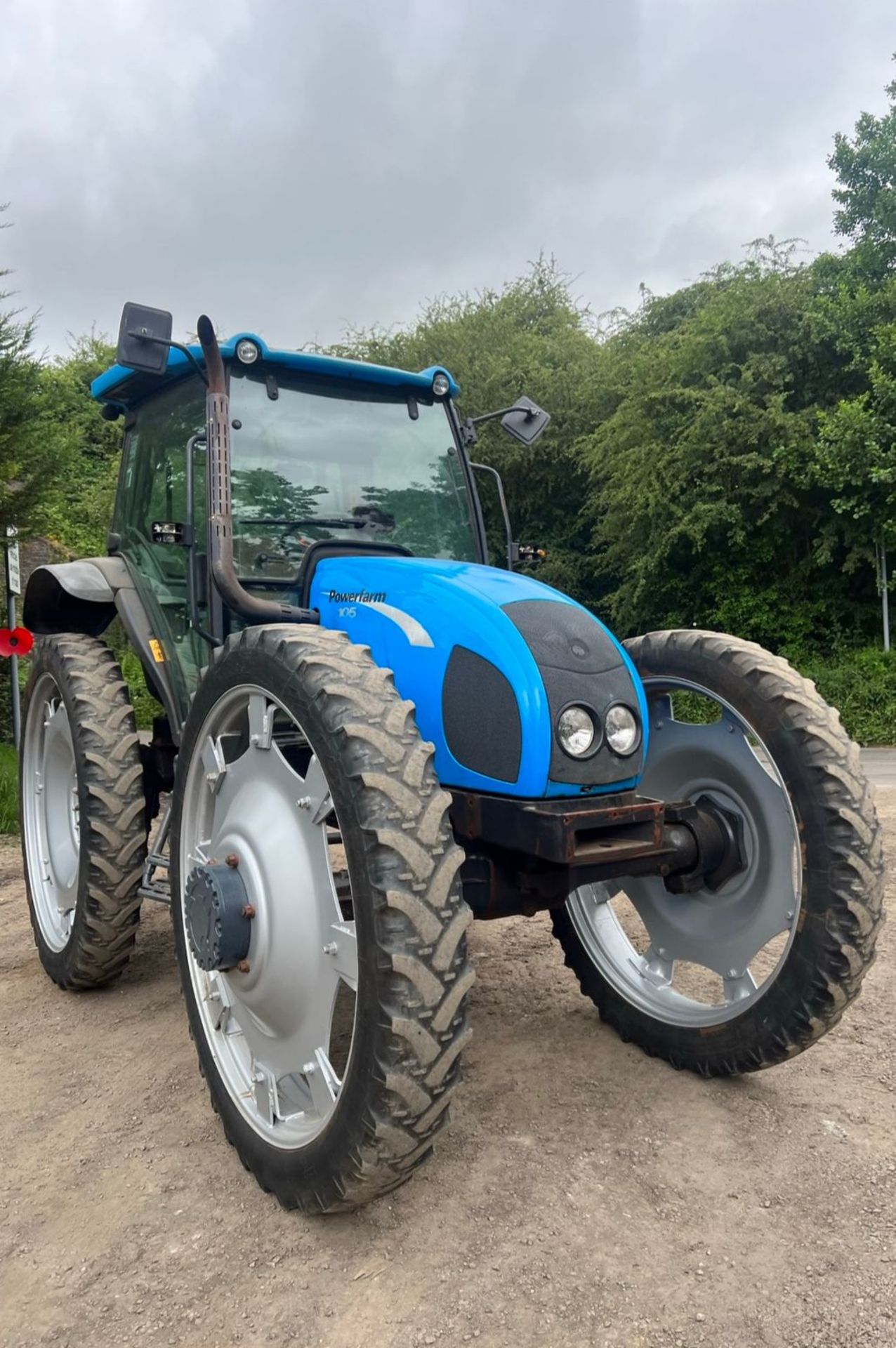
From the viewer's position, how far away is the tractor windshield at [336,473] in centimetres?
332

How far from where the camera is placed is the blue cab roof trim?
330cm

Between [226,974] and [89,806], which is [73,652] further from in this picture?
[226,974]

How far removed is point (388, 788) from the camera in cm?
200

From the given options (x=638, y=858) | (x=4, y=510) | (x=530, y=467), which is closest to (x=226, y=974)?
(x=638, y=858)

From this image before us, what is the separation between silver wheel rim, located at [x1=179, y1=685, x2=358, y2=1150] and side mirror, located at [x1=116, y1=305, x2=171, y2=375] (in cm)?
101

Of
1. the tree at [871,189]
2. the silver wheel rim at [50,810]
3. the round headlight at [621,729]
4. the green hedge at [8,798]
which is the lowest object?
the green hedge at [8,798]

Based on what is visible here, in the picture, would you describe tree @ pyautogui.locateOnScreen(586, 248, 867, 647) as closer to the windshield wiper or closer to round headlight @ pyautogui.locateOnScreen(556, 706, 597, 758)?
the windshield wiper

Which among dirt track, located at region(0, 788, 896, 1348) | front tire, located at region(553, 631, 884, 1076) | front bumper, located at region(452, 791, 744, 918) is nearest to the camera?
dirt track, located at region(0, 788, 896, 1348)

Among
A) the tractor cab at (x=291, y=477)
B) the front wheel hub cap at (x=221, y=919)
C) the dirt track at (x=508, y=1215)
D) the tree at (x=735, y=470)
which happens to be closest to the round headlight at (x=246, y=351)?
the tractor cab at (x=291, y=477)

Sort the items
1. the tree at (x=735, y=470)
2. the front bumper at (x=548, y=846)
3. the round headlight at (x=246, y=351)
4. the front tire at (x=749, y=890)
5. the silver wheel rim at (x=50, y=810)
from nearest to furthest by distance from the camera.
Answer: the front bumper at (x=548, y=846), the front tire at (x=749, y=890), the round headlight at (x=246, y=351), the silver wheel rim at (x=50, y=810), the tree at (x=735, y=470)

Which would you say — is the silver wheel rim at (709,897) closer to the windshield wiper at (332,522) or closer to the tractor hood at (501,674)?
the tractor hood at (501,674)

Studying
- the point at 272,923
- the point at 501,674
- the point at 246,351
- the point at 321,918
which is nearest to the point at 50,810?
the point at 246,351

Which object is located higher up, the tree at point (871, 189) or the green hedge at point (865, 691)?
the tree at point (871, 189)

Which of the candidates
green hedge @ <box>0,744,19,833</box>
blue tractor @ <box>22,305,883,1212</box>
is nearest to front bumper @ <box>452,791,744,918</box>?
blue tractor @ <box>22,305,883,1212</box>
